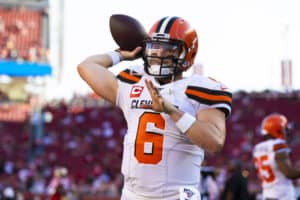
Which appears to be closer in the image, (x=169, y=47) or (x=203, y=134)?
(x=203, y=134)

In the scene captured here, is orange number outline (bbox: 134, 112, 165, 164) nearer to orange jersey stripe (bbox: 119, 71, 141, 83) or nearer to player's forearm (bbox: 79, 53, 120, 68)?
orange jersey stripe (bbox: 119, 71, 141, 83)

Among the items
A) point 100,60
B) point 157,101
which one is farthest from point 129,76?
point 157,101

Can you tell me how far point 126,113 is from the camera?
3059mm

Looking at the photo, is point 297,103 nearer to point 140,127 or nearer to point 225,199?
point 225,199

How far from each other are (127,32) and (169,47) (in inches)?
13.3

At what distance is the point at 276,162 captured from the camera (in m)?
5.73

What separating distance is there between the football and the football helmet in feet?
0.52

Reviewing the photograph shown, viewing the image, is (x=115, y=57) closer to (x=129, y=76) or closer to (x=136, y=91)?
(x=129, y=76)

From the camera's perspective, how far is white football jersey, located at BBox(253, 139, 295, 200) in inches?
228

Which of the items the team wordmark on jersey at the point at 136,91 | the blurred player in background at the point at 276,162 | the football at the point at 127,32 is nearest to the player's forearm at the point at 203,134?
the team wordmark on jersey at the point at 136,91

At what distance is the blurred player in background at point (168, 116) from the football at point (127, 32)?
0.59 ft

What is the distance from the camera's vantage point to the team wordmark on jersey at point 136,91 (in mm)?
2978

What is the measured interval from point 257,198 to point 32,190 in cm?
703

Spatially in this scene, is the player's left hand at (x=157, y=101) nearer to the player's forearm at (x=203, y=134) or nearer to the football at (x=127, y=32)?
the player's forearm at (x=203, y=134)
